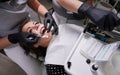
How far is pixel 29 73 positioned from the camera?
127 cm

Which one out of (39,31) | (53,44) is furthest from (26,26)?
(53,44)

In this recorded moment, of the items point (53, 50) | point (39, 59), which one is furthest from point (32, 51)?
point (53, 50)

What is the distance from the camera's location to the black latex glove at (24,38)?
1.12 metres

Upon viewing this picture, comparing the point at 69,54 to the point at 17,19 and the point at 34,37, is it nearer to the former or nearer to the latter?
the point at 34,37

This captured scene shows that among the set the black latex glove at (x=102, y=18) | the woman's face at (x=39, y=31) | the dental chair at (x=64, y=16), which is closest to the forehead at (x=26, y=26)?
the woman's face at (x=39, y=31)

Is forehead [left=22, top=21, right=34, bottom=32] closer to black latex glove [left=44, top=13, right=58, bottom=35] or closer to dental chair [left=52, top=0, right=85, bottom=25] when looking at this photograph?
black latex glove [left=44, top=13, right=58, bottom=35]

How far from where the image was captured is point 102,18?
1.05m

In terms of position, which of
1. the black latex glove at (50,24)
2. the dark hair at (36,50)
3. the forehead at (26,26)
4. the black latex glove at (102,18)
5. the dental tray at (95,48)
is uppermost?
the black latex glove at (102,18)

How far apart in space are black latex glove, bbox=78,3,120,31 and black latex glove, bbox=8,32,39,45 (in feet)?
1.12

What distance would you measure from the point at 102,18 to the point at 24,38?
483 mm

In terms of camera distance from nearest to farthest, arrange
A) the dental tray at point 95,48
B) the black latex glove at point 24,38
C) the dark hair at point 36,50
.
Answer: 1. the dental tray at point 95,48
2. the black latex glove at point 24,38
3. the dark hair at point 36,50

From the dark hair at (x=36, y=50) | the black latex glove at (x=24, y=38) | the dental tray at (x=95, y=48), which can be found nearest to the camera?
the dental tray at (x=95, y=48)

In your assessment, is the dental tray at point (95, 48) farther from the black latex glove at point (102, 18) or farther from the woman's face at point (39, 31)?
the woman's face at point (39, 31)

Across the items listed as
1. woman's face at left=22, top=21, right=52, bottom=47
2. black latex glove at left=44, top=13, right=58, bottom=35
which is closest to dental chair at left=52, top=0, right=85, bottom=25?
black latex glove at left=44, top=13, right=58, bottom=35
